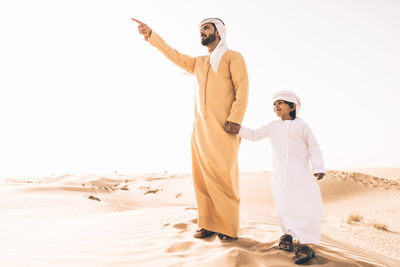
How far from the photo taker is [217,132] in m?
3.14

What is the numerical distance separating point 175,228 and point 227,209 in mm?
A: 1049

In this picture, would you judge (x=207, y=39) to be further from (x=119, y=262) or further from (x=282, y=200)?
(x=119, y=262)

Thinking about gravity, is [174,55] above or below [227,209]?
above

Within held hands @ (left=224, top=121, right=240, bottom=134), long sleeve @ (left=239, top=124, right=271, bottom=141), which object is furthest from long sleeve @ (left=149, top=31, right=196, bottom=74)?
long sleeve @ (left=239, top=124, right=271, bottom=141)

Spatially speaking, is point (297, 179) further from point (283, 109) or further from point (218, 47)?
point (218, 47)

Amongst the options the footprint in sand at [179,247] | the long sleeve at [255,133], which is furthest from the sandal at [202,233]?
the long sleeve at [255,133]

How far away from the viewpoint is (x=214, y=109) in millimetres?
3236

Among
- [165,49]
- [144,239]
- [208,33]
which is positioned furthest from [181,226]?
[208,33]

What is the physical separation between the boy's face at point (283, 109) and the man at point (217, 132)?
0.35m

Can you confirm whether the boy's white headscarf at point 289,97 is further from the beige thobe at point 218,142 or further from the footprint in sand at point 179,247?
the footprint in sand at point 179,247

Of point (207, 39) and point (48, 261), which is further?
point (207, 39)

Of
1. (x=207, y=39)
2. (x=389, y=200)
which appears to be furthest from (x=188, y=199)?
(x=207, y=39)

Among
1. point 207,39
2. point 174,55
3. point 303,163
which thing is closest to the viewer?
point 303,163

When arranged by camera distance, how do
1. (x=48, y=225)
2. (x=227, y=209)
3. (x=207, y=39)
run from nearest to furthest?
(x=227, y=209)
(x=207, y=39)
(x=48, y=225)
